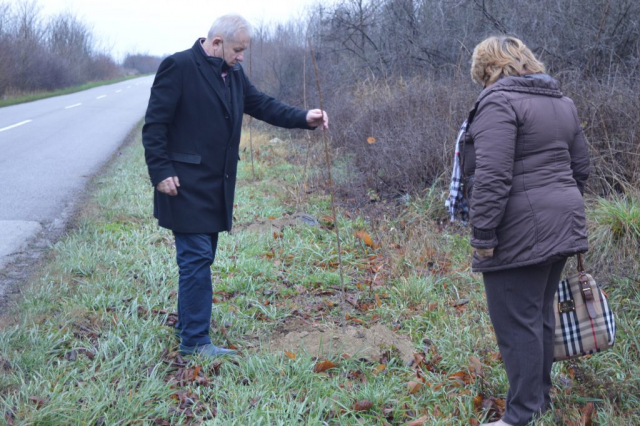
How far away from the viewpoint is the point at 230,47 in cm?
367

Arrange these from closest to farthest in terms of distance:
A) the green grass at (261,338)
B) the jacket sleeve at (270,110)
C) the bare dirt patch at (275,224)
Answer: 1. the green grass at (261,338)
2. the jacket sleeve at (270,110)
3. the bare dirt patch at (275,224)

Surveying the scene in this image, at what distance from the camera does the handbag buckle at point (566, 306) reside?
3000 mm

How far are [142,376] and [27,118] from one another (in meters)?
17.1

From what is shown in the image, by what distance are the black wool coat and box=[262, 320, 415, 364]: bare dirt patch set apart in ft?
3.05

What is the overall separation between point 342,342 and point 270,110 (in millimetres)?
1736

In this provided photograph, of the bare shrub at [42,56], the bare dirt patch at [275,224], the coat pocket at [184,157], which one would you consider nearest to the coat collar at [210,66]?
the coat pocket at [184,157]

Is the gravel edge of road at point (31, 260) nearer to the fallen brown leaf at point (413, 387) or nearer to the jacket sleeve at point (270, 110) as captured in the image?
the jacket sleeve at point (270, 110)

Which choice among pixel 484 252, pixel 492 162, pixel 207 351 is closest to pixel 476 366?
pixel 484 252

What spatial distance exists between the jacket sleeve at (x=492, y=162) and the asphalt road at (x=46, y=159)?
466 centimetres

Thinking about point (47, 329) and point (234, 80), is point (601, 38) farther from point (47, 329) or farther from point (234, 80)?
point (47, 329)

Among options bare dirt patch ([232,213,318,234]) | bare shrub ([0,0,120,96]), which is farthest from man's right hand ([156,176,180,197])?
bare shrub ([0,0,120,96])

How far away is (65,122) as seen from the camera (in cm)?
1745

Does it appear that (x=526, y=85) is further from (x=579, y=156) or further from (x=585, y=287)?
(x=585, y=287)

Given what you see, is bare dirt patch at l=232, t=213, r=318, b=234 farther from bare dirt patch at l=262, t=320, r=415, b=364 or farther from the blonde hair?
the blonde hair
